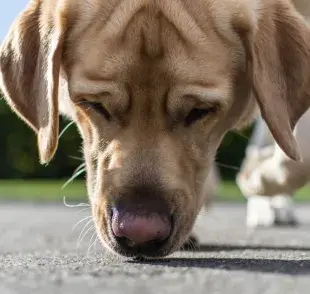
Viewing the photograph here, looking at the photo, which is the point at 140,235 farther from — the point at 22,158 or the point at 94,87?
the point at 22,158

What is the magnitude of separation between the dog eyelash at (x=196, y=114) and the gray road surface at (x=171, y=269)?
723mm

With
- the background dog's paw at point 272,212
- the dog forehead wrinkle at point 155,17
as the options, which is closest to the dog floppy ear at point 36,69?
the dog forehead wrinkle at point 155,17

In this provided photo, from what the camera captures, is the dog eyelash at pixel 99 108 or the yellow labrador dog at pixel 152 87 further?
the dog eyelash at pixel 99 108

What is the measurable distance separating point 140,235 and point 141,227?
43mm

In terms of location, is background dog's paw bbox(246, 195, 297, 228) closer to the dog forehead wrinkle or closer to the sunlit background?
the dog forehead wrinkle

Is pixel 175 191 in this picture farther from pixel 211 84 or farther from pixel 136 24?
pixel 136 24

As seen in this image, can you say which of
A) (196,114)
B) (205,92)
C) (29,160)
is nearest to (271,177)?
(196,114)

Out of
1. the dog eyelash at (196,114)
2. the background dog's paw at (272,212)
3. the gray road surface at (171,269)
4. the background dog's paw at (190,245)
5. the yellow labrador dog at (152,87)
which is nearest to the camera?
the gray road surface at (171,269)

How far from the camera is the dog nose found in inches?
139

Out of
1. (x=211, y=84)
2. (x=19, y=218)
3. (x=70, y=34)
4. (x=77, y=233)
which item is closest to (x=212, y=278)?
(x=211, y=84)

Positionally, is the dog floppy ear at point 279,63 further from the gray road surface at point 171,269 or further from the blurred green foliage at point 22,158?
the blurred green foliage at point 22,158

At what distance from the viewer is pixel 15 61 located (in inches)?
187

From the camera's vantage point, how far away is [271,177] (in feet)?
19.6

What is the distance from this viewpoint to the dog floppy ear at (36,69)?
4.42 m
